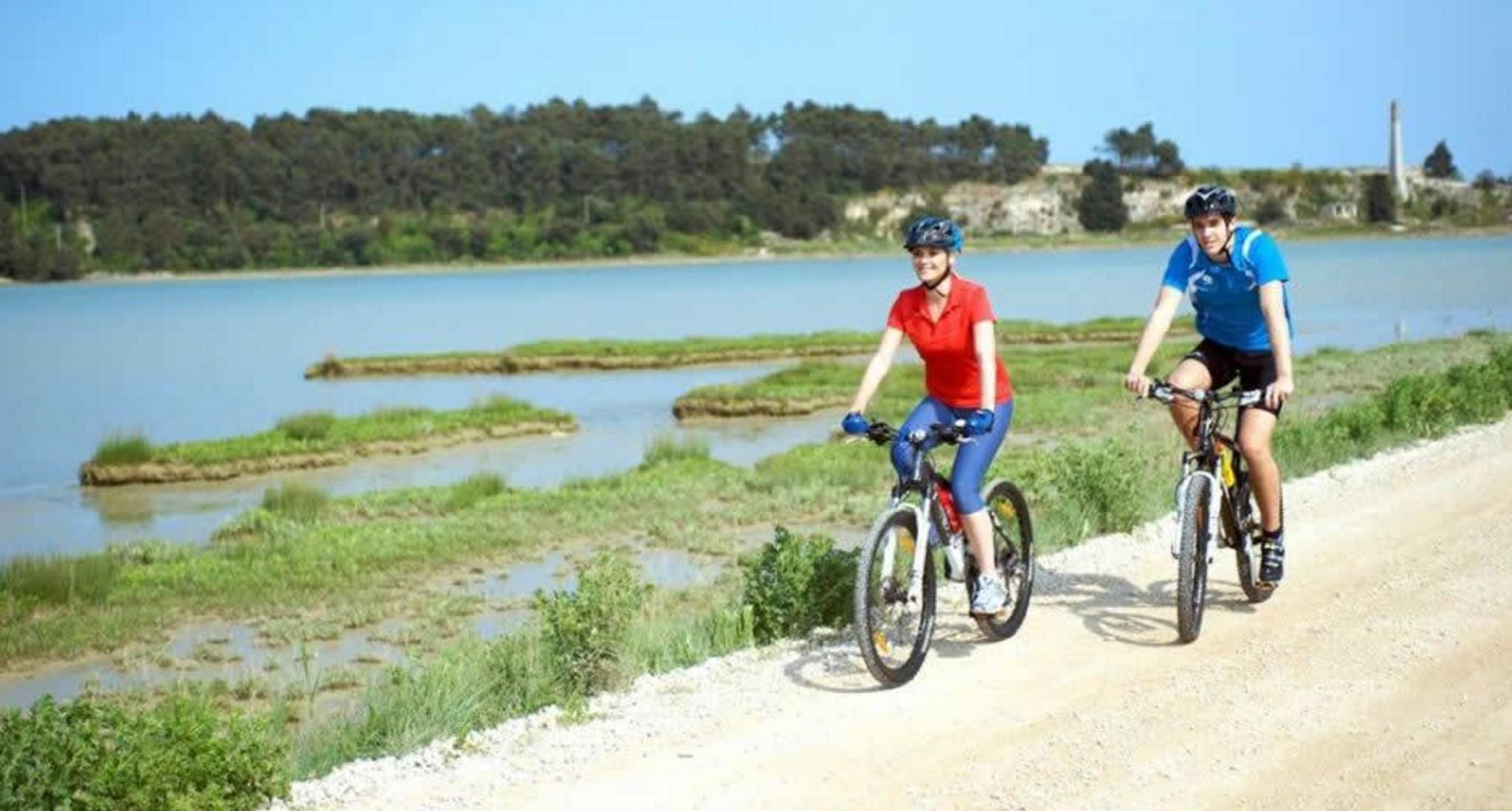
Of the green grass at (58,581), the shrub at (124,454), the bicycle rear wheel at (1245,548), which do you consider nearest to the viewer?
the bicycle rear wheel at (1245,548)

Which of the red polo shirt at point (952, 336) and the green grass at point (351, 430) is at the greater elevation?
the red polo shirt at point (952, 336)

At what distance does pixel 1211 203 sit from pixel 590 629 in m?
3.81

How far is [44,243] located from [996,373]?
165m

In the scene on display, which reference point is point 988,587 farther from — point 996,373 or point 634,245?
point 634,245

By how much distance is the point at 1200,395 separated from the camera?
29.5 ft

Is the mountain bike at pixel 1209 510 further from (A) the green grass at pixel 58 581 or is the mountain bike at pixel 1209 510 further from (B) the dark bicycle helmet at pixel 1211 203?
(A) the green grass at pixel 58 581

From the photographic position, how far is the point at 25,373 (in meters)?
58.3

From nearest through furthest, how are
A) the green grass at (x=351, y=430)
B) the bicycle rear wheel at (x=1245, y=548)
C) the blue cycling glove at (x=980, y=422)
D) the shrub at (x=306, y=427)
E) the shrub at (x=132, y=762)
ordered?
the shrub at (x=132, y=762) → the blue cycling glove at (x=980, y=422) → the bicycle rear wheel at (x=1245, y=548) → the green grass at (x=351, y=430) → the shrub at (x=306, y=427)

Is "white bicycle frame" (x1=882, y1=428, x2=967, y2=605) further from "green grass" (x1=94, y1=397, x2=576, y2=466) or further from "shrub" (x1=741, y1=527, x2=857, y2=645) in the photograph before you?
"green grass" (x1=94, y1=397, x2=576, y2=466)

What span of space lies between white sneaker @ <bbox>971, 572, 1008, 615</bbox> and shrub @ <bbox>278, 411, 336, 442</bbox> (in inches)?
933

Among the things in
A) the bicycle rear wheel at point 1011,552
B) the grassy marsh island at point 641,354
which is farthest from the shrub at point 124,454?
the grassy marsh island at point 641,354

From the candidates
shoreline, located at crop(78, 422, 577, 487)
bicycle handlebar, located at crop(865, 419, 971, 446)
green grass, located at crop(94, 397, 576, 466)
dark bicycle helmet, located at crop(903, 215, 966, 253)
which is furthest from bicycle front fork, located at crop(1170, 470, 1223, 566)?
green grass, located at crop(94, 397, 576, 466)

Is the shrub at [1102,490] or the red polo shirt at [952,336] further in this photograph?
the shrub at [1102,490]

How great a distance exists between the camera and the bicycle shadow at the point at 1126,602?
30.3 ft
